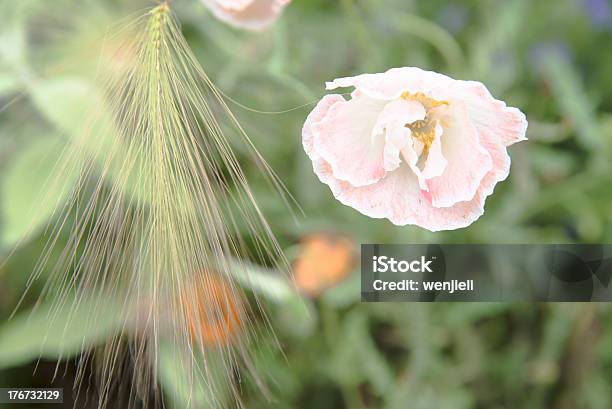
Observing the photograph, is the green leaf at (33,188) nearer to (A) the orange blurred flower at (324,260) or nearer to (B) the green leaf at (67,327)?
(B) the green leaf at (67,327)

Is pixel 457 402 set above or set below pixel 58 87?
below

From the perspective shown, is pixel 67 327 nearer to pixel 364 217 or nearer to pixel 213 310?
pixel 213 310

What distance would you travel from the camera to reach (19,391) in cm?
50

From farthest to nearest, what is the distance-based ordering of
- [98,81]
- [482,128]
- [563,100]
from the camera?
[563,100] → [98,81] → [482,128]

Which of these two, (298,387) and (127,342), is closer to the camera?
(127,342)

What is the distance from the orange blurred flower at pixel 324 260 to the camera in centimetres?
55

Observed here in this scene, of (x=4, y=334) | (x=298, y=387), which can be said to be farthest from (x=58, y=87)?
(x=298, y=387)

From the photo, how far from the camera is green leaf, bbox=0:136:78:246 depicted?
460 mm

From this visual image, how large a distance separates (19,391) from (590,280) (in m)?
0.39

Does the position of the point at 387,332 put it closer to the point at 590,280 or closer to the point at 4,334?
the point at 590,280
